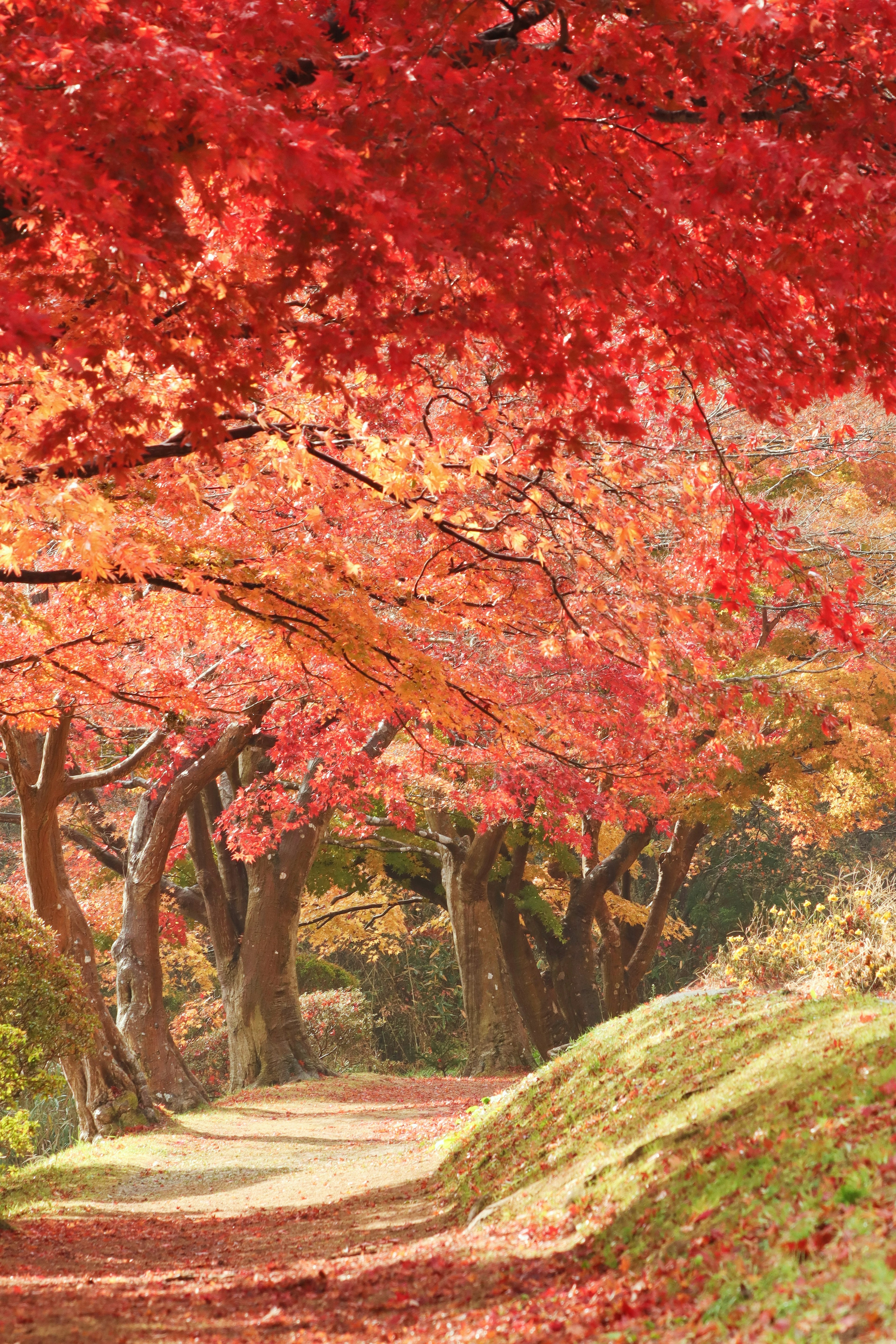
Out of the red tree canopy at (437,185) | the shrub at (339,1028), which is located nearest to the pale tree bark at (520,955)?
the shrub at (339,1028)

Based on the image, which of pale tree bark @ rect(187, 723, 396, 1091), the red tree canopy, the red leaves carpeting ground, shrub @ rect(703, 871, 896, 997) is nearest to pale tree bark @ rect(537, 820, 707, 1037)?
pale tree bark @ rect(187, 723, 396, 1091)

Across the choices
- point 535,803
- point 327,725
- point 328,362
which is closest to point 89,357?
point 328,362

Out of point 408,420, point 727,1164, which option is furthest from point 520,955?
point 727,1164

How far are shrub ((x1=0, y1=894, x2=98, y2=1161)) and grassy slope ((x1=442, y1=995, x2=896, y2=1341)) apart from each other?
3.33 meters

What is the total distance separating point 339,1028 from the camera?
892 inches

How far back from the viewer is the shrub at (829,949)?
804cm

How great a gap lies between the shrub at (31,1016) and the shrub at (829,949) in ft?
18.2

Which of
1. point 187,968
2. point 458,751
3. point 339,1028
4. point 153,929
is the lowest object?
point 339,1028

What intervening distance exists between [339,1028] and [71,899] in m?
10.9

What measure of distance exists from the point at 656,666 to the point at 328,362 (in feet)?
12.5

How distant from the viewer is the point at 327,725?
15.0 metres

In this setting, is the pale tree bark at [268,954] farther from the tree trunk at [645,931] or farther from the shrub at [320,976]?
the shrub at [320,976]

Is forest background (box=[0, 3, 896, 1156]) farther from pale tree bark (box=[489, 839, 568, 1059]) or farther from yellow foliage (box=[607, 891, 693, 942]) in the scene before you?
yellow foliage (box=[607, 891, 693, 942])

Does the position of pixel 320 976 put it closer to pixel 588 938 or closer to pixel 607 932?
pixel 588 938
